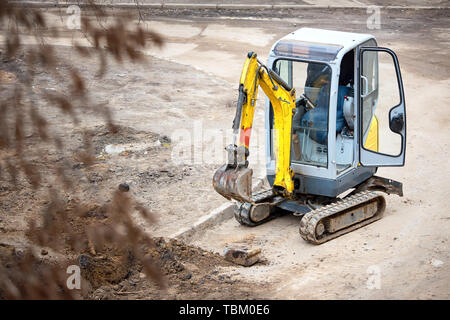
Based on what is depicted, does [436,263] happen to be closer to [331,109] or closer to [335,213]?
[335,213]

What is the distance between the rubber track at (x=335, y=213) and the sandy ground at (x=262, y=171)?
0.37 feet

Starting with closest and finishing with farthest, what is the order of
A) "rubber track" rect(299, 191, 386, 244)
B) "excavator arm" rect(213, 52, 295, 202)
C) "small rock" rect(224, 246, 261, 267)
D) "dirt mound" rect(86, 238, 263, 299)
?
A: 1. "dirt mound" rect(86, 238, 263, 299)
2. "excavator arm" rect(213, 52, 295, 202)
3. "small rock" rect(224, 246, 261, 267)
4. "rubber track" rect(299, 191, 386, 244)

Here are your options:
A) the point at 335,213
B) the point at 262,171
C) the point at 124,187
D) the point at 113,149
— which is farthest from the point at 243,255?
the point at 113,149

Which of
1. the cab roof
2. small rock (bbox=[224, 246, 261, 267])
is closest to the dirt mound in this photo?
small rock (bbox=[224, 246, 261, 267])

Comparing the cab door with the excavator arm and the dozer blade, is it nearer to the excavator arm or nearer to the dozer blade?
the excavator arm

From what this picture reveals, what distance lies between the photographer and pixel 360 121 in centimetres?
804

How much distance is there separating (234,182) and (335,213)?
1.48 m

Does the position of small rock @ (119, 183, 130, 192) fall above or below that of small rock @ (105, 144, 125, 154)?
below

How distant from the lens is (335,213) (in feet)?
25.3

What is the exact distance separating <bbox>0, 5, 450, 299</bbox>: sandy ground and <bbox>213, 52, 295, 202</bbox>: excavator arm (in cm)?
96

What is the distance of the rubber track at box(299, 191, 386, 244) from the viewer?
7.52 m

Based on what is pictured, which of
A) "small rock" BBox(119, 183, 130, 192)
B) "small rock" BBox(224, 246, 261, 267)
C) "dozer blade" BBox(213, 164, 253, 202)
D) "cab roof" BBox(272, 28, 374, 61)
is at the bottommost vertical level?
"small rock" BBox(224, 246, 261, 267)

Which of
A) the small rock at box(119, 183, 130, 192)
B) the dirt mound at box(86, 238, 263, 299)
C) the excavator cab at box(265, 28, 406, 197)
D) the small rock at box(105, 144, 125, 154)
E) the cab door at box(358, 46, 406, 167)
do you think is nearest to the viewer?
the dirt mound at box(86, 238, 263, 299)
